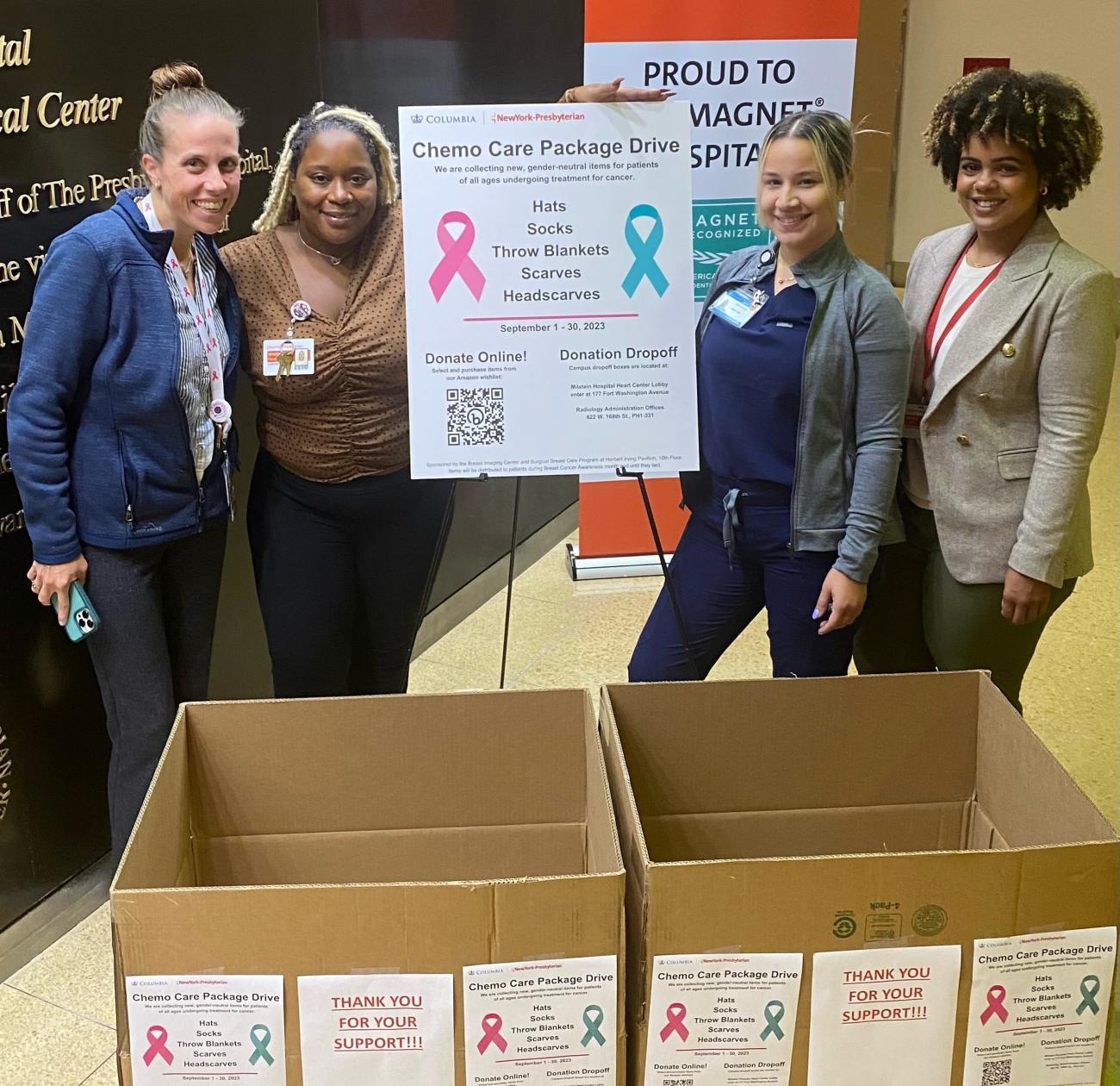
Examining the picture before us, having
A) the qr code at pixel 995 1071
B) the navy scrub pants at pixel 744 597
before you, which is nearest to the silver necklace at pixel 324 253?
the navy scrub pants at pixel 744 597

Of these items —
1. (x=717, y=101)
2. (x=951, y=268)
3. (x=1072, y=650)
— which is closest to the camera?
(x=951, y=268)

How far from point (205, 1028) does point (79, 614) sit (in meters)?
1.12

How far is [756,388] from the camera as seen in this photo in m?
1.99

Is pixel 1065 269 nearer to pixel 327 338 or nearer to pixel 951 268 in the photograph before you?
pixel 951 268

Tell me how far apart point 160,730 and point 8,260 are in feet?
2.92

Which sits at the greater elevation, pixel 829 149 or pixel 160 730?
pixel 829 149

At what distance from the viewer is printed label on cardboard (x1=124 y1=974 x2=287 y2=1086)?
3.68ft

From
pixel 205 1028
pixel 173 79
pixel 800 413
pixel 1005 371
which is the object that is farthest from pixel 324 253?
pixel 205 1028

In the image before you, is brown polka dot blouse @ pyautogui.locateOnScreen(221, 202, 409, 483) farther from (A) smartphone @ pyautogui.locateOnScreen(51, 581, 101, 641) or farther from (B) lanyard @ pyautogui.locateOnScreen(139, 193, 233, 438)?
(A) smartphone @ pyautogui.locateOnScreen(51, 581, 101, 641)

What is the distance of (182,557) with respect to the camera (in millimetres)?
2213

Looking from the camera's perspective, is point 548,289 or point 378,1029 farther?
point 548,289

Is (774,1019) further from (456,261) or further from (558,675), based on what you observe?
(558,675)

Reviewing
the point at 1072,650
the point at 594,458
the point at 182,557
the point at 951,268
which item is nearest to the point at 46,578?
the point at 182,557

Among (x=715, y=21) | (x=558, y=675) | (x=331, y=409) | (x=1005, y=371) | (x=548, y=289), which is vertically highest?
(x=715, y=21)
